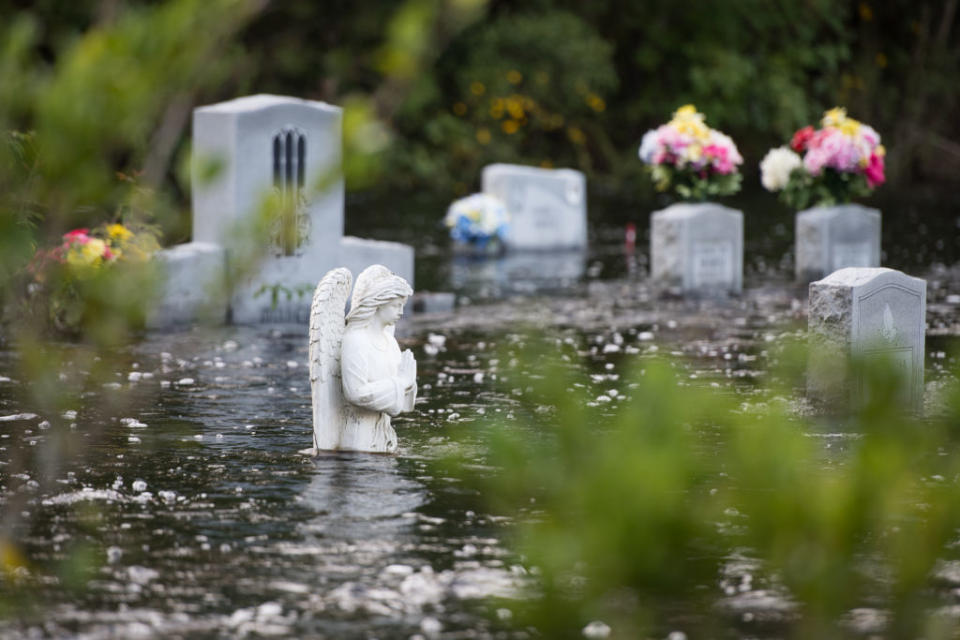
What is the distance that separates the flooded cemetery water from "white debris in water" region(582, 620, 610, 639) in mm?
333

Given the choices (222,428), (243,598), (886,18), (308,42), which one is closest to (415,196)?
(308,42)

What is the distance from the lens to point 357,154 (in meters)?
3.70

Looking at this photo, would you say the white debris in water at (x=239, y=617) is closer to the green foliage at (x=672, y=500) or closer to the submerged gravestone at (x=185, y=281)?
the green foliage at (x=672, y=500)

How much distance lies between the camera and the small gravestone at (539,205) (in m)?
23.8

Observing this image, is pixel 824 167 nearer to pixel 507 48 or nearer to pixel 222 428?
pixel 222 428

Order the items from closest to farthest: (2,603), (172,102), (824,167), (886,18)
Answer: (172,102)
(2,603)
(824,167)
(886,18)

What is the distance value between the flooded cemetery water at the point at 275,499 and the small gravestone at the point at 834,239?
391 centimetres

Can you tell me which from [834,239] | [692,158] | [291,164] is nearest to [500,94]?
[692,158]

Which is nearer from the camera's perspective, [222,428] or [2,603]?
[2,603]

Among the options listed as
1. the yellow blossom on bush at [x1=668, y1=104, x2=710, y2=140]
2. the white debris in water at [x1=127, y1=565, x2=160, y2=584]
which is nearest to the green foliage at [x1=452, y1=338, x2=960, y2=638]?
the white debris in water at [x1=127, y1=565, x2=160, y2=584]

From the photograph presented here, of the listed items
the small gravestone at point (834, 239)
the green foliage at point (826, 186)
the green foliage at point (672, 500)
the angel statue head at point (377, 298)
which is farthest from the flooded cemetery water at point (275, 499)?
the green foliage at point (826, 186)

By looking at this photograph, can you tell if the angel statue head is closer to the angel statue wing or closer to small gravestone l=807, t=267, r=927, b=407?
the angel statue wing

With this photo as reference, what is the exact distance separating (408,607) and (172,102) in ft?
Result: 10.4

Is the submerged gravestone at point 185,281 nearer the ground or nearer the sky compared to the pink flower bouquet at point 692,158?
nearer the ground
